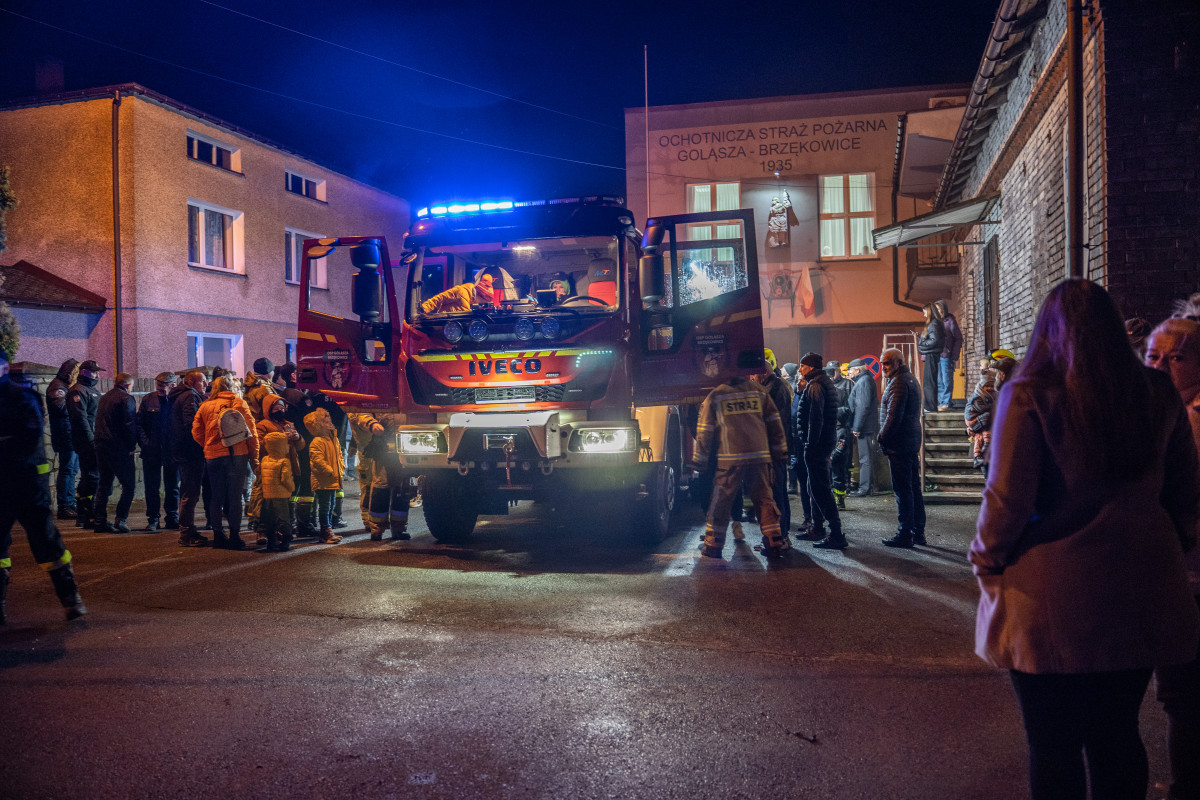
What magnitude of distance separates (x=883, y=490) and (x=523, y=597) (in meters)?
8.03

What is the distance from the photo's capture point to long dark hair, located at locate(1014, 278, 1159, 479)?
210 cm

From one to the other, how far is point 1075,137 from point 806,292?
48.7ft

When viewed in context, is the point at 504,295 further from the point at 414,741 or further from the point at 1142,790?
the point at 1142,790

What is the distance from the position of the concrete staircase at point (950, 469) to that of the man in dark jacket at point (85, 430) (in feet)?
34.9

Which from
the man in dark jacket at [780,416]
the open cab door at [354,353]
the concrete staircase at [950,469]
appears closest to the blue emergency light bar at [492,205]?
the open cab door at [354,353]

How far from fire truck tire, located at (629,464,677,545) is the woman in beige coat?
5.13 metres

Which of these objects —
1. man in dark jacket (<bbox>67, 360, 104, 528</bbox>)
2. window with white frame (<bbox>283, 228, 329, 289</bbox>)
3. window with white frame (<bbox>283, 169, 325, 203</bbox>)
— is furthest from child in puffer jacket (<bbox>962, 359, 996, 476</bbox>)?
window with white frame (<bbox>283, 169, 325, 203</bbox>)

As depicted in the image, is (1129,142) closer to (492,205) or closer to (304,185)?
(492,205)

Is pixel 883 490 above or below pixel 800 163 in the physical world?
below

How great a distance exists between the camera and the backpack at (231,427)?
7.73m

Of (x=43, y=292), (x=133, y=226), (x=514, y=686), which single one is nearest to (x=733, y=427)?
(x=514, y=686)

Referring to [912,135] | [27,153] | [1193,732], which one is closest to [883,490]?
[912,135]

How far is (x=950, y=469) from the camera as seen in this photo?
11555mm

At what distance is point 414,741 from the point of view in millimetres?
3404
